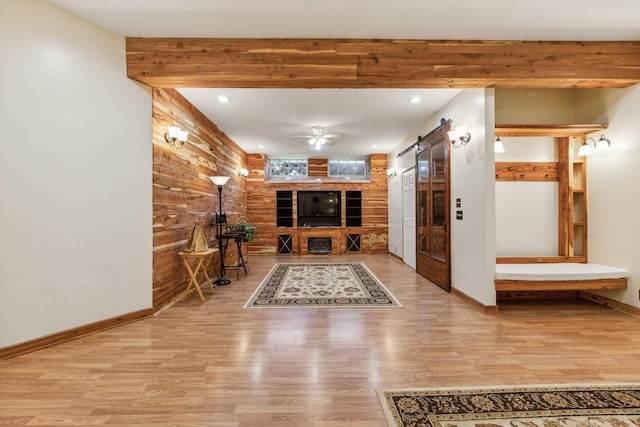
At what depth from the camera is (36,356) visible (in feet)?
7.41

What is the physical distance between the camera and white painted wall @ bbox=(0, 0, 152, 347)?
2260 millimetres

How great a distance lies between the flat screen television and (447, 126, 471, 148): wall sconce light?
14.4ft

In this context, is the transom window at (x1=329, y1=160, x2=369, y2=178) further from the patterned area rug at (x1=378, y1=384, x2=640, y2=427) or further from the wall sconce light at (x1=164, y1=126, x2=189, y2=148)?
the patterned area rug at (x1=378, y1=384, x2=640, y2=427)

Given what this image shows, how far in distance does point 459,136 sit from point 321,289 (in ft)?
9.22

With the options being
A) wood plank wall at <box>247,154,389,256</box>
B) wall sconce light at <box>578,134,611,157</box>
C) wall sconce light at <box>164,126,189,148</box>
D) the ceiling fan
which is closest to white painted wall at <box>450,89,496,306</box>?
wall sconce light at <box>578,134,611,157</box>

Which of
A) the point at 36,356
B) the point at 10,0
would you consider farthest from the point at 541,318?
the point at 10,0

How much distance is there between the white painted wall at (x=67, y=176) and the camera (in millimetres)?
2260

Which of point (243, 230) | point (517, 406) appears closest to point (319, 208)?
point (243, 230)

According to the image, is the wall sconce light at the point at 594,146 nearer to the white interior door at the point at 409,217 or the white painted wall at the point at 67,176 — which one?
the white interior door at the point at 409,217

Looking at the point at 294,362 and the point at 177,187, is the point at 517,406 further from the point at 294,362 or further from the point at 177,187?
the point at 177,187

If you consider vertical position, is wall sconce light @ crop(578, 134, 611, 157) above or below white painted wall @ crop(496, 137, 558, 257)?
above

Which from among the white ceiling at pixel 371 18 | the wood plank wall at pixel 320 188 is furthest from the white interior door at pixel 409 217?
the white ceiling at pixel 371 18

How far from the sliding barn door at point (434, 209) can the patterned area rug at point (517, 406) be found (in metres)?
2.27

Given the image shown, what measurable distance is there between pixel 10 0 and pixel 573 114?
612cm
